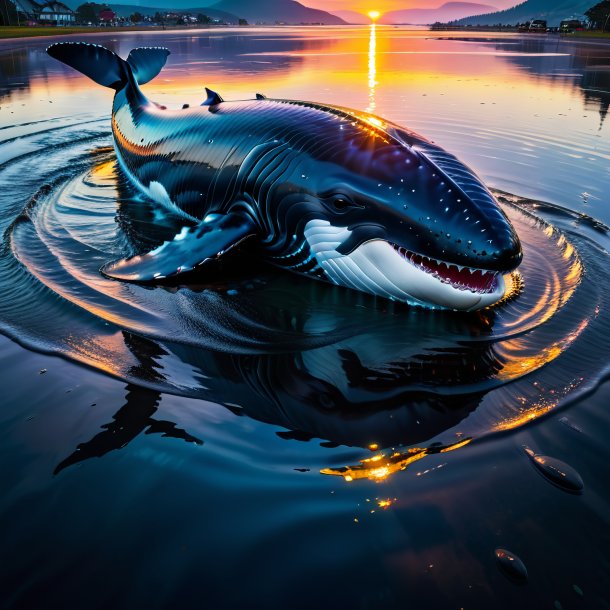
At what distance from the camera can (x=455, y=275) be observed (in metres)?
4.80

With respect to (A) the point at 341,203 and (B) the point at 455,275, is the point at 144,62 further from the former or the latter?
(B) the point at 455,275

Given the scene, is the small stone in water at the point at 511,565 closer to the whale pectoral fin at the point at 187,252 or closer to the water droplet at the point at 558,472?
the water droplet at the point at 558,472

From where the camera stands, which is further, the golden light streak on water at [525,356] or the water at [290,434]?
the golden light streak on water at [525,356]

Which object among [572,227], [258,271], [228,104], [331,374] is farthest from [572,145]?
[331,374]

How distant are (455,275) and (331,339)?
51.1 inches

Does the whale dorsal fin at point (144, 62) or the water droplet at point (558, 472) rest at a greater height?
the whale dorsal fin at point (144, 62)

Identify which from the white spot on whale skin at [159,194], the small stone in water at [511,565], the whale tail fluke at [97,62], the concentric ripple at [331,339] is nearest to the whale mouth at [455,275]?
the concentric ripple at [331,339]

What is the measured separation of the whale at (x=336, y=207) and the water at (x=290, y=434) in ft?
0.93

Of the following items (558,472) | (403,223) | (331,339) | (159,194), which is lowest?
(331,339)

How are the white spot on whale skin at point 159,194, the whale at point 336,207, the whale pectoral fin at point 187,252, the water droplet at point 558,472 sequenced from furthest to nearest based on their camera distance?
the white spot on whale skin at point 159,194 → the whale pectoral fin at point 187,252 → the whale at point 336,207 → the water droplet at point 558,472

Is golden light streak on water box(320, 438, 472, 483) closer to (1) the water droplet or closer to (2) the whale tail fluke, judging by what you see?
(1) the water droplet

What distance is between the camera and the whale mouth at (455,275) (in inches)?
188

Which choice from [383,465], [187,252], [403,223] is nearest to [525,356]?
[403,223]

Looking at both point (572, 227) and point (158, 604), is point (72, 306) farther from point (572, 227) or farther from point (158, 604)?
point (572, 227)
